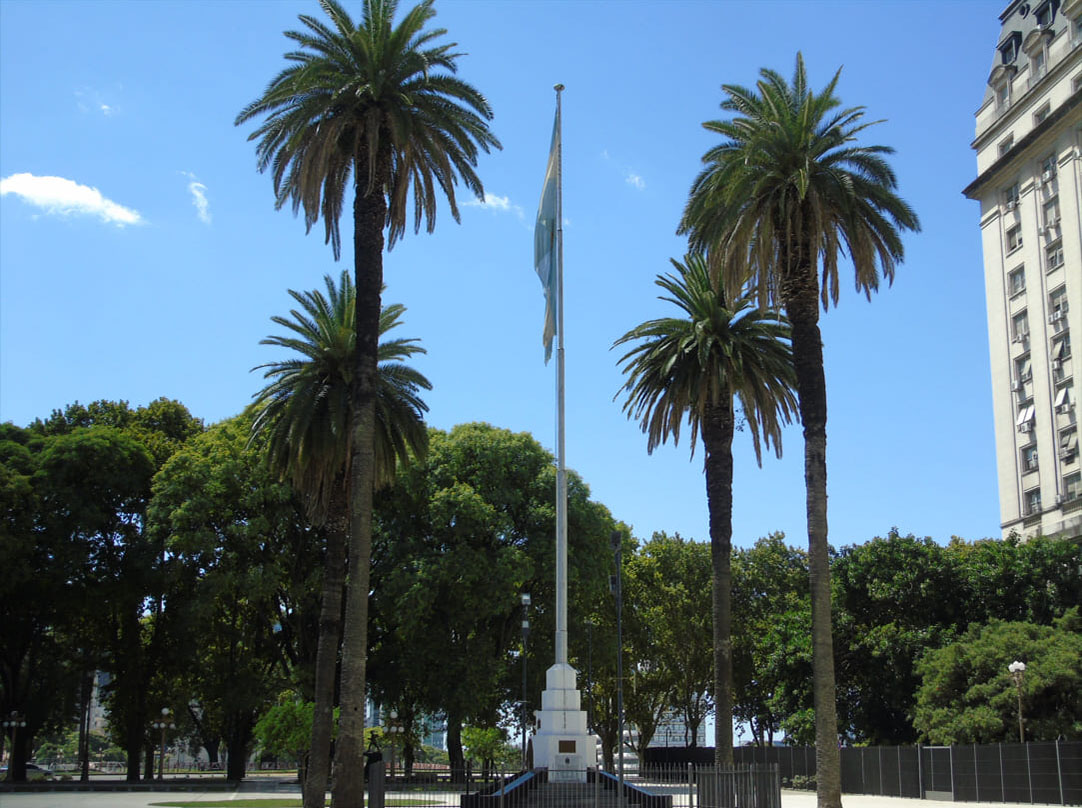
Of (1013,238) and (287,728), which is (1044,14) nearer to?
(1013,238)

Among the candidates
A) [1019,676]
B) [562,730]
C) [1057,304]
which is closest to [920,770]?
[1019,676]

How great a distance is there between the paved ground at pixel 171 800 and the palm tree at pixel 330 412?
34.0ft

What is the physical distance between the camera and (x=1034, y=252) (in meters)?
57.1

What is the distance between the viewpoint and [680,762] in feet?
236

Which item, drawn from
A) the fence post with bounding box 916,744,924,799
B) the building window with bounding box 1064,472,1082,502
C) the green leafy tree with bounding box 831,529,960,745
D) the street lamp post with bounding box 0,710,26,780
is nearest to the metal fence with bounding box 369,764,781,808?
the fence post with bounding box 916,744,924,799

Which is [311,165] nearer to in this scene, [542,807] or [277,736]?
[542,807]

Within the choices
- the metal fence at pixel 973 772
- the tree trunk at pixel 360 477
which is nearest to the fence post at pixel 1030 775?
the metal fence at pixel 973 772

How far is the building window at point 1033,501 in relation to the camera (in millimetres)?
56094

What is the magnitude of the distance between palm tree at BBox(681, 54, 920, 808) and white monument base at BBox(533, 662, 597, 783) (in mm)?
6982

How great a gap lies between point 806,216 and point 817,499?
7815 mm

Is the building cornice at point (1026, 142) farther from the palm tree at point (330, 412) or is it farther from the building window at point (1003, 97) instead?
the palm tree at point (330, 412)

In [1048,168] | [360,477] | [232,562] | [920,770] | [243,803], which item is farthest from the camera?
[1048,168]

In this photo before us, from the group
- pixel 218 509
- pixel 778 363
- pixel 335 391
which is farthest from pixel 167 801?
pixel 778 363

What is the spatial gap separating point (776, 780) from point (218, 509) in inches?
1245
